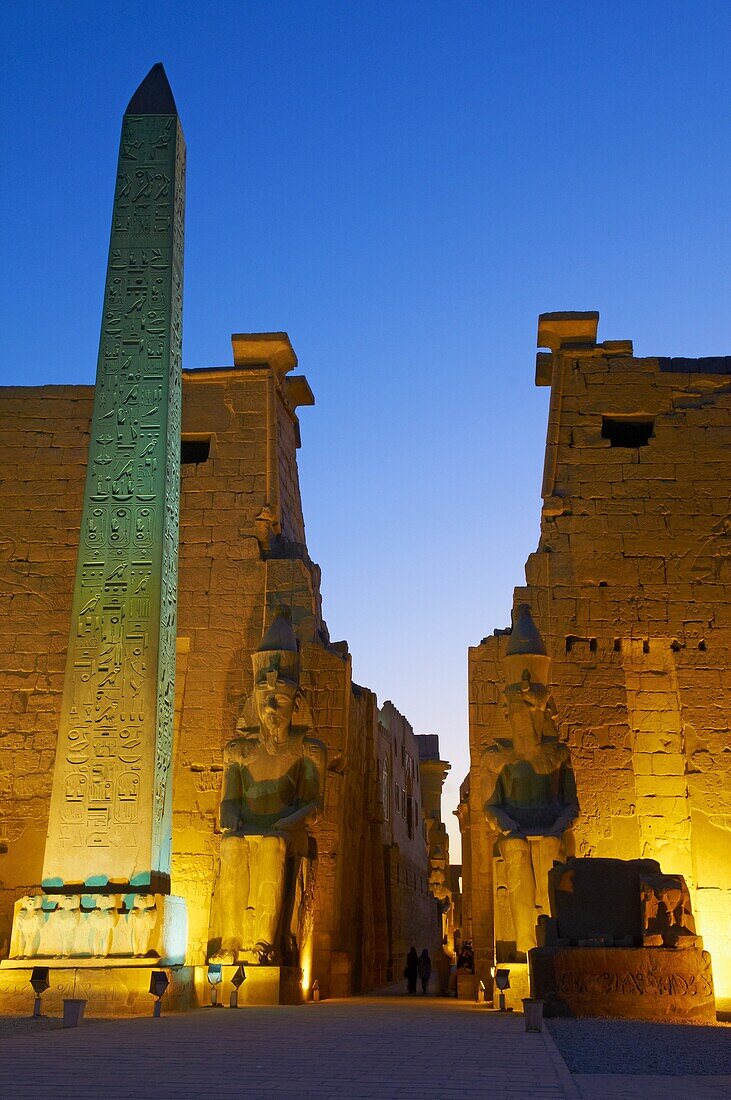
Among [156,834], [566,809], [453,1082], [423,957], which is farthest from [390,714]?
A: [453,1082]

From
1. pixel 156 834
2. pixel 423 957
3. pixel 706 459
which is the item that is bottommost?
pixel 423 957

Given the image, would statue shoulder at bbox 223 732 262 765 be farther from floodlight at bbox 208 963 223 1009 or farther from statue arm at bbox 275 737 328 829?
floodlight at bbox 208 963 223 1009

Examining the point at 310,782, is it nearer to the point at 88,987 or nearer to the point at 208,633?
the point at 88,987

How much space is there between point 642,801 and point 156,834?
14.9 ft

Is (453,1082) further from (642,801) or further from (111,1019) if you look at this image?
(642,801)

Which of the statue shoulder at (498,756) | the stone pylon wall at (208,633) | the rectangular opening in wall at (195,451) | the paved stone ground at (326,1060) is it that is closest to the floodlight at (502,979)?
the paved stone ground at (326,1060)

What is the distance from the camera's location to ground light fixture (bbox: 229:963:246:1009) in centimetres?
673

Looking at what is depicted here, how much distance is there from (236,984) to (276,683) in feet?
7.11

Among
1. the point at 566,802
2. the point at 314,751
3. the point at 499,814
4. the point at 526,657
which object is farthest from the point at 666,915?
the point at 314,751

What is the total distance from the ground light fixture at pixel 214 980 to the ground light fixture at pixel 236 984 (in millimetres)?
80

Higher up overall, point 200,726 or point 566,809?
point 200,726

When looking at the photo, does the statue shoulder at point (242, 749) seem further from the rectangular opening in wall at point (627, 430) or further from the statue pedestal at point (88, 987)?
the rectangular opening in wall at point (627, 430)

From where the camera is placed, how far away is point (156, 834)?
6520mm

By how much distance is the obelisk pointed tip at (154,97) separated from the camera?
811 centimetres
